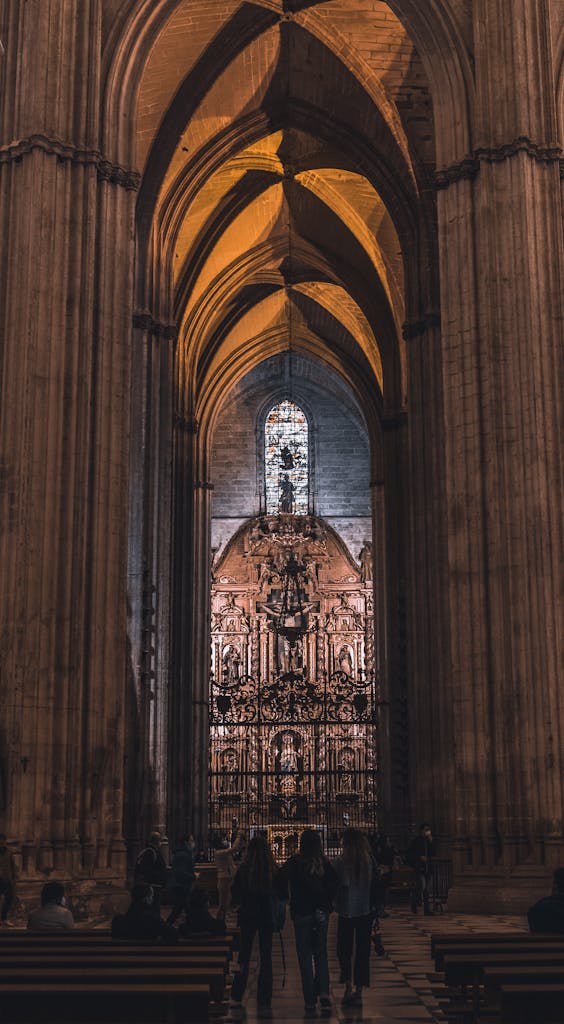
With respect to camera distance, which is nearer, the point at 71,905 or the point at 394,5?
the point at 71,905

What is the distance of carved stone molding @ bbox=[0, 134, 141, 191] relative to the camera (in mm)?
15883

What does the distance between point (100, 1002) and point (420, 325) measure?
67.4ft

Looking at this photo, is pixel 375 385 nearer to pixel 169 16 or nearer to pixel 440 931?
pixel 169 16

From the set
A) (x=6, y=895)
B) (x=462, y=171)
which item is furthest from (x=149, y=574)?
(x=6, y=895)

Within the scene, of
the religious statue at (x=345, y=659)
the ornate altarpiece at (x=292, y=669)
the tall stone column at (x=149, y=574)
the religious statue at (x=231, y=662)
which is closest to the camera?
the tall stone column at (x=149, y=574)

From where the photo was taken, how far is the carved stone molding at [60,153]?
15.9 metres

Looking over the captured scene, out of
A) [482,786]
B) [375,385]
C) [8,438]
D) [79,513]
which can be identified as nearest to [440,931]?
[482,786]

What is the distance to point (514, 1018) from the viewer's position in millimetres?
5289

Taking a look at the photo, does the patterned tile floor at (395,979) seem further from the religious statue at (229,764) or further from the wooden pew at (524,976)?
the religious statue at (229,764)

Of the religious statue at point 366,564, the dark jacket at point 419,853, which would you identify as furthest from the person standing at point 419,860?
the religious statue at point 366,564

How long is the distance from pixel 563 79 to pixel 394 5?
2.87 meters

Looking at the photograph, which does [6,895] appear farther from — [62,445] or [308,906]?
[62,445]

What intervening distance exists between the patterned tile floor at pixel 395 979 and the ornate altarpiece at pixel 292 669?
1850 cm

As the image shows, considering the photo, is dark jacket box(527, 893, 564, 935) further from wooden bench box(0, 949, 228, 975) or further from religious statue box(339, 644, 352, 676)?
religious statue box(339, 644, 352, 676)
